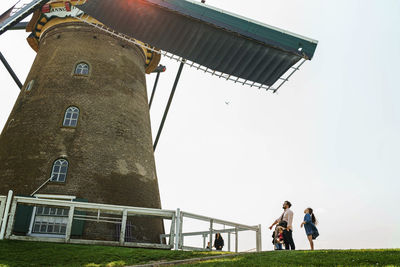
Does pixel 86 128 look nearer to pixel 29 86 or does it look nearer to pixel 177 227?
pixel 29 86

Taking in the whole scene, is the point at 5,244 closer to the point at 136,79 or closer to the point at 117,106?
the point at 117,106

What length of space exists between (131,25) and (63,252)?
1027 cm

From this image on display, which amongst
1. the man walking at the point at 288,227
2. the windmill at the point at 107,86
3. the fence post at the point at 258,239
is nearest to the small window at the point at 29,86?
the windmill at the point at 107,86

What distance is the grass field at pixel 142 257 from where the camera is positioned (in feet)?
24.9

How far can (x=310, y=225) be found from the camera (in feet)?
36.6

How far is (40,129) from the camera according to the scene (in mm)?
16703

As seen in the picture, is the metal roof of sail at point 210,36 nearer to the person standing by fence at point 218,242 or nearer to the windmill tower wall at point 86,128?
the windmill tower wall at point 86,128

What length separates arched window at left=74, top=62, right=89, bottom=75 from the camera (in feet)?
61.5

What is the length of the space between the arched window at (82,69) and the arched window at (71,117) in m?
2.16

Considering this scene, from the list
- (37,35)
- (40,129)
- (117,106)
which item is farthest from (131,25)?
(37,35)

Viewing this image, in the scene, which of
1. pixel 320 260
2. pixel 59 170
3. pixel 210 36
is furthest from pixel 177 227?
pixel 210 36

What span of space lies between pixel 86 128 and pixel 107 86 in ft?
8.71

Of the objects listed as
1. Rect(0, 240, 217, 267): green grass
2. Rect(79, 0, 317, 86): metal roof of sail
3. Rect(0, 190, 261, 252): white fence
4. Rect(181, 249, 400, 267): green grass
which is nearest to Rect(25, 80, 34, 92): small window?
Rect(79, 0, 317, 86): metal roof of sail

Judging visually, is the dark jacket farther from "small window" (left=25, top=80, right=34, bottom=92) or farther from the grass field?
"small window" (left=25, top=80, right=34, bottom=92)
